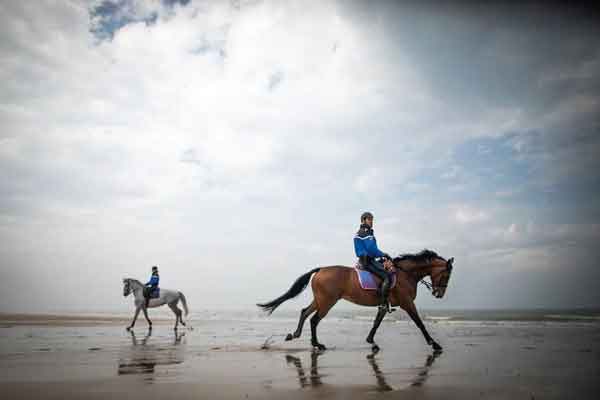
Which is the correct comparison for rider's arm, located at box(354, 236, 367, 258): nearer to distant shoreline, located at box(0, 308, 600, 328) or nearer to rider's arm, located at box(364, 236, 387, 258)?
rider's arm, located at box(364, 236, 387, 258)

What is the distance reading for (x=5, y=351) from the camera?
8.30m

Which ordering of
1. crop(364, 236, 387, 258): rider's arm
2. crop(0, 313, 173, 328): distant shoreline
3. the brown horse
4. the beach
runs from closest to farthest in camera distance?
the beach < the brown horse < crop(364, 236, 387, 258): rider's arm < crop(0, 313, 173, 328): distant shoreline

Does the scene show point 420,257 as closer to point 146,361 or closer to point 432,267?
point 432,267

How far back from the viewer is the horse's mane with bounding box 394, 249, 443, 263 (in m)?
9.73

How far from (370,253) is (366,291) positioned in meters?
0.92

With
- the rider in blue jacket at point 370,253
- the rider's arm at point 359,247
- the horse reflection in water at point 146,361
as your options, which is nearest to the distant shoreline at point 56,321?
the horse reflection in water at point 146,361

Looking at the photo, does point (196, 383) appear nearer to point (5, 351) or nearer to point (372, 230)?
point (372, 230)

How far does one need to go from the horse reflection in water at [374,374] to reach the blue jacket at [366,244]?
254 cm

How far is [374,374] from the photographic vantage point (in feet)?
17.4

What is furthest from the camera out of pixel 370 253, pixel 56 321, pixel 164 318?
pixel 164 318

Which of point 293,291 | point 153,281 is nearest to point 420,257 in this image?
point 293,291

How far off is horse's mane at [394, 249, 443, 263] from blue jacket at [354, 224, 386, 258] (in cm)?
86

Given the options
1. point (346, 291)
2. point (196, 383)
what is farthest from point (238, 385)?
point (346, 291)

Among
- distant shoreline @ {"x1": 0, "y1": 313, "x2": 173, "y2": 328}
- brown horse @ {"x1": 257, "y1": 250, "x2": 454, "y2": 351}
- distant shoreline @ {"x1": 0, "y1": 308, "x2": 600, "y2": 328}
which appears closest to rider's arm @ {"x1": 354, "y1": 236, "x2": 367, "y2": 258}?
brown horse @ {"x1": 257, "y1": 250, "x2": 454, "y2": 351}
